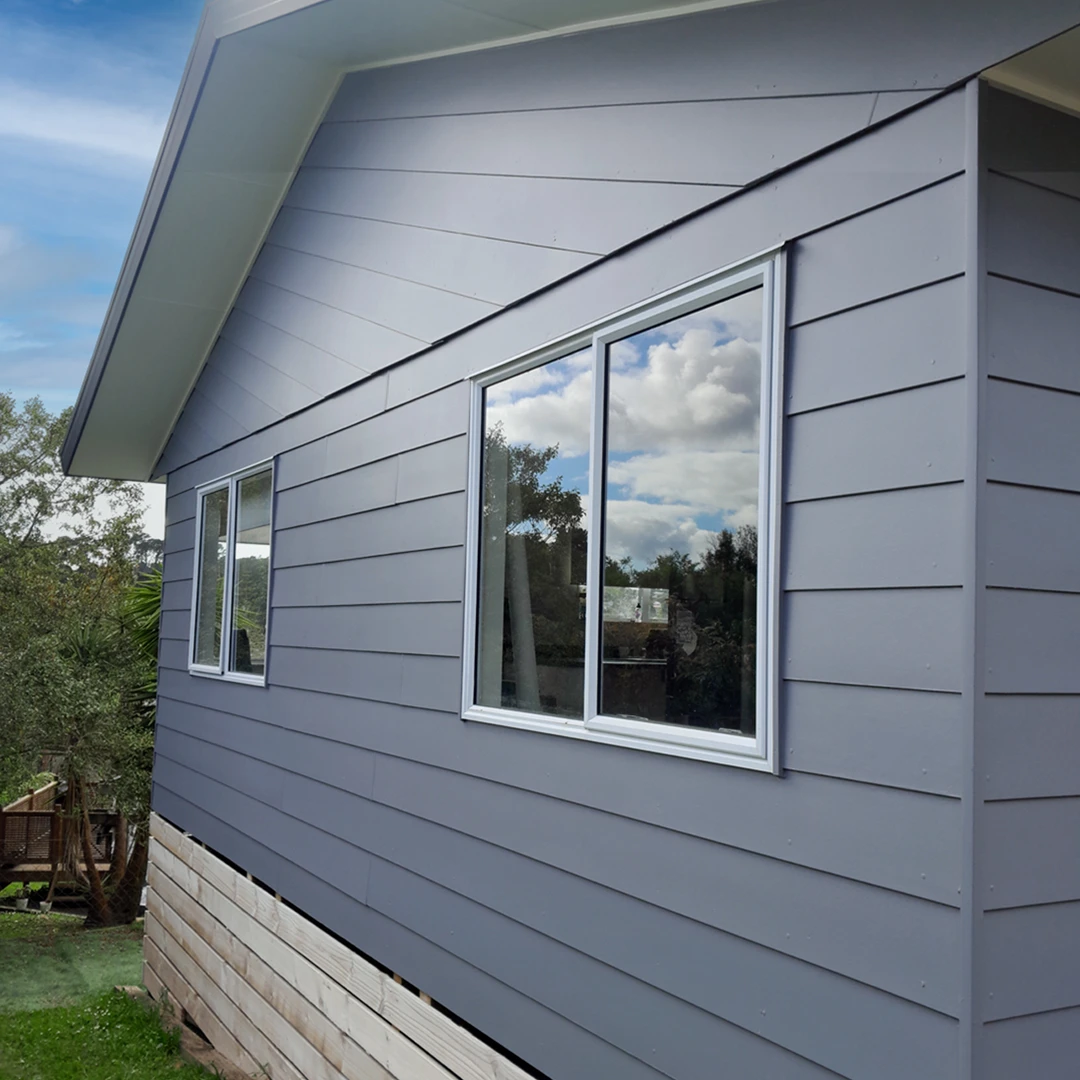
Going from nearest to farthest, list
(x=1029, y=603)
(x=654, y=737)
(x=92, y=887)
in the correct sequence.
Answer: (x=1029, y=603) → (x=654, y=737) → (x=92, y=887)

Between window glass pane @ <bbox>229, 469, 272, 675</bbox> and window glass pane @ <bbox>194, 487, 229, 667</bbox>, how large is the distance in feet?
1.00

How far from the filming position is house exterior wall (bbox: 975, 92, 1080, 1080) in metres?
1.92

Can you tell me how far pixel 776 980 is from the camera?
231 centimetres

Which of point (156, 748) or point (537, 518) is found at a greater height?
point (537, 518)

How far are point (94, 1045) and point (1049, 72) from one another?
7276mm

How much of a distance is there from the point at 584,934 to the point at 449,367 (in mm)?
2083

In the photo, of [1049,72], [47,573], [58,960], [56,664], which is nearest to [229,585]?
[1049,72]

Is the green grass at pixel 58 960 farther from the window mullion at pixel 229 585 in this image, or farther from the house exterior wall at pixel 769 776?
the house exterior wall at pixel 769 776

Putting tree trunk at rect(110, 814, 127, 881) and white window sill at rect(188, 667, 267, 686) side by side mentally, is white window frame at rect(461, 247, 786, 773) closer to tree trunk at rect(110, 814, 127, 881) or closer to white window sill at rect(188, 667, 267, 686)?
white window sill at rect(188, 667, 267, 686)

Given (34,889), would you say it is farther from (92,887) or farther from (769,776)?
(769,776)

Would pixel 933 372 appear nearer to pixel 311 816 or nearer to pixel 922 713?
pixel 922 713

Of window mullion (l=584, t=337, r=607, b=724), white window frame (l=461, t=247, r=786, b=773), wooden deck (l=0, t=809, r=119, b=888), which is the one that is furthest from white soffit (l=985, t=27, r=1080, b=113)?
wooden deck (l=0, t=809, r=119, b=888)

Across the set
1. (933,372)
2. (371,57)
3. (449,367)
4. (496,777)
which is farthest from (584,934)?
(371,57)

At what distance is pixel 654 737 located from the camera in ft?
8.99
